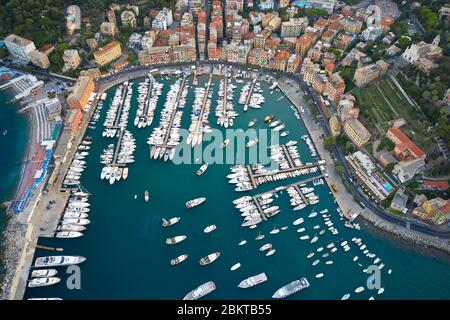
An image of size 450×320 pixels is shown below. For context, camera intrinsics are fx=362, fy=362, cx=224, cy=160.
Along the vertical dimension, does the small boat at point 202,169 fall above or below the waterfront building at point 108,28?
below

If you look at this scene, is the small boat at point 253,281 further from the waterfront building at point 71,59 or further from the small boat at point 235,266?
the waterfront building at point 71,59

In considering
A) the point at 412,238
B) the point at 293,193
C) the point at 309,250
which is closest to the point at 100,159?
the point at 293,193

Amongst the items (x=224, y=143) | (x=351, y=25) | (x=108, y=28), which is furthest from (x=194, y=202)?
(x=351, y=25)

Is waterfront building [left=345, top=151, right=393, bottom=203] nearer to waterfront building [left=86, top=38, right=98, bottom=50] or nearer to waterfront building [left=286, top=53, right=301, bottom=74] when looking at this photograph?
waterfront building [left=286, top=53, right=301, bottom=74]

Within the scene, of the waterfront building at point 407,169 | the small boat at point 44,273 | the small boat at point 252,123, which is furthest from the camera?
A: the small boat at point 252,123

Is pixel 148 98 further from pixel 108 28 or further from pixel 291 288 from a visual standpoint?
pixel 291 288

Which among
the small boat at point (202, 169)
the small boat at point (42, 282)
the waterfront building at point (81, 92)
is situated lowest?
the small boat at point (42, 282)

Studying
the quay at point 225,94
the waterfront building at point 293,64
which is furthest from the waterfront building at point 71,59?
the waterfront building at point 293,64

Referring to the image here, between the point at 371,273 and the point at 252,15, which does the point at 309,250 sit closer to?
the point at 371,273
